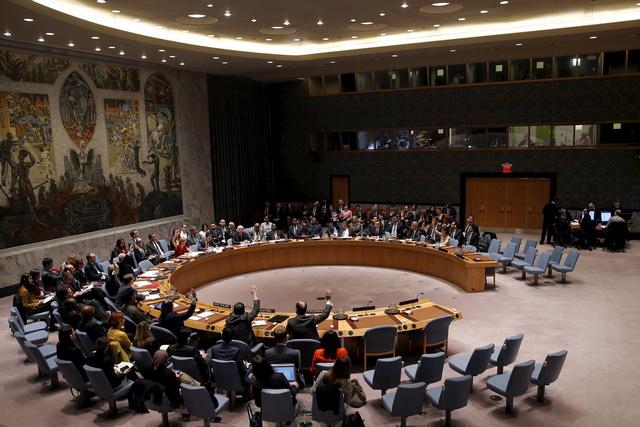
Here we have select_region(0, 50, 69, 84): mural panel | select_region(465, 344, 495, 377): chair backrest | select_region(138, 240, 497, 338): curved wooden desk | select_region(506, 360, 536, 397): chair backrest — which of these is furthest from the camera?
select_region(0, 50, 69, 84): mural panel

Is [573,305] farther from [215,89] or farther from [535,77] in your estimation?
[215,89]

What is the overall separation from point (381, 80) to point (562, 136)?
663 centimetres

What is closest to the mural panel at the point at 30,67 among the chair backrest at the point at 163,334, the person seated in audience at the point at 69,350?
the person seated in audience at the point at 69,350

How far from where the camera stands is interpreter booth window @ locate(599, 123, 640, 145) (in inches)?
632

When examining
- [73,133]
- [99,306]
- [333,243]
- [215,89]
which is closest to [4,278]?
[73,133]

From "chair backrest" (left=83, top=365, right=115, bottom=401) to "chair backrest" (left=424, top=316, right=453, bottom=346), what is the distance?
14.0ft

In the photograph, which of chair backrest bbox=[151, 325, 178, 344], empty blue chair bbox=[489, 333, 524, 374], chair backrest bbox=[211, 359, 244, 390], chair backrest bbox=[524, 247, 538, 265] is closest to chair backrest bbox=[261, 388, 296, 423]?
chair backrest bbox=[211, 359, 244, 390]

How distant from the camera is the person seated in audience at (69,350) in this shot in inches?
256

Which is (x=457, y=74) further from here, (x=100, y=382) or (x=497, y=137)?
(x=100, y=382)

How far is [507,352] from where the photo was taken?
22.6ft

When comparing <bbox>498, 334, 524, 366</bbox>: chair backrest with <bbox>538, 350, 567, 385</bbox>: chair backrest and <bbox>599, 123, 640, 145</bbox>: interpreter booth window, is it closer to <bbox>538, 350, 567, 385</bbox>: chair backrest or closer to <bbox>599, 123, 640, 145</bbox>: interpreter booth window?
<bbox>538, 350, 567, 385</bbox>: chair backrest

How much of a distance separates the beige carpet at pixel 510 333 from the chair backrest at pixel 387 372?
37cm

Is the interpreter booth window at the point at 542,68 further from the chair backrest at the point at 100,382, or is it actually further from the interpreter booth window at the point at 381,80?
the chair backrest at the point at 100,382

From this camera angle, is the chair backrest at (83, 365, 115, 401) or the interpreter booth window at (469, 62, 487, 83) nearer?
the chair backrest at (83, 365, 115, 401)
